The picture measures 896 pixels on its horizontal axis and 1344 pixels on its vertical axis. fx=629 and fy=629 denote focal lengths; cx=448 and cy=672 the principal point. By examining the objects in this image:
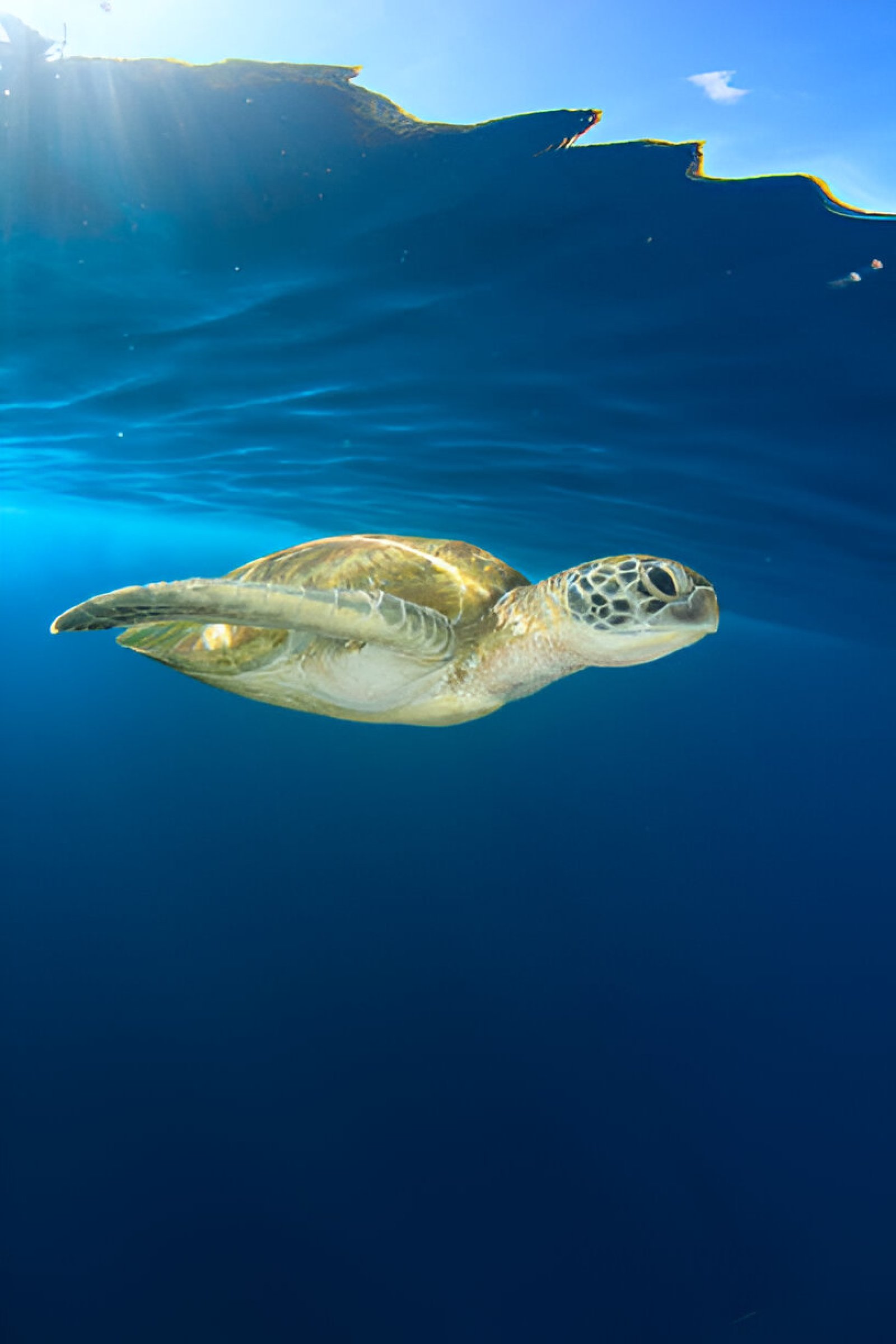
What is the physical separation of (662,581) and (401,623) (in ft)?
3.28

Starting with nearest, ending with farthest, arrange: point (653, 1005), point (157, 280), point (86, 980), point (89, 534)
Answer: point (157, 280) < point (86, 980) < point (653, 1005) < point (89, 534)

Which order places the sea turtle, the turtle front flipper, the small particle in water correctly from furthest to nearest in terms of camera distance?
the small particle in water → the sea turtle → the turtle front flipper

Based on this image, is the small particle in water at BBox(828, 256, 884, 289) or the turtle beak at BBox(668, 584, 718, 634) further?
the small particle in water at BBox(828, 256, 884, 289)

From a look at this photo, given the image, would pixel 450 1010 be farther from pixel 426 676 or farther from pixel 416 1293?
pixel 426 676

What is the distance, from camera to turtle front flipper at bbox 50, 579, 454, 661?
2.10 m

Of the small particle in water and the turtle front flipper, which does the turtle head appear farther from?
the small particle in water

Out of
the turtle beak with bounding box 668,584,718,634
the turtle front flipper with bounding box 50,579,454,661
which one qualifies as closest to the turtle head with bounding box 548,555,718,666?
the turtle beak with bounding box 668,584,718,634

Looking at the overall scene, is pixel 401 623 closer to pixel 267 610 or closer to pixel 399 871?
pixel 267 610

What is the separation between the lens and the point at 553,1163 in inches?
331

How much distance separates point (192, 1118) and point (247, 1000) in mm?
3267

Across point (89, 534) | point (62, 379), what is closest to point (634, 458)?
point (62, 379)

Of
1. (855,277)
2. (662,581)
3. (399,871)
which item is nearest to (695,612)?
(662,581)

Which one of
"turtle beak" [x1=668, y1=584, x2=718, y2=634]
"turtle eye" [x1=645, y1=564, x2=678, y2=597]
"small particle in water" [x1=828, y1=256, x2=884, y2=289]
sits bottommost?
"turtle beak" [x1=668, y1=584, x2=718, y2=634]

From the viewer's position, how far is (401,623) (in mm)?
2416
